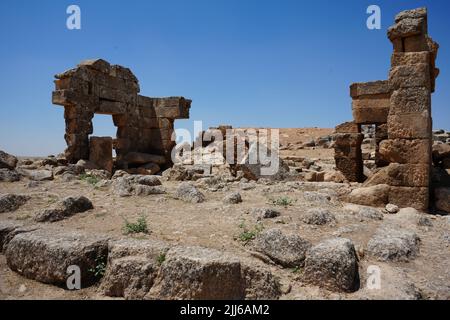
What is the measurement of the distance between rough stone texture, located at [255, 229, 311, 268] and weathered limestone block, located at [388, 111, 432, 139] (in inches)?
132

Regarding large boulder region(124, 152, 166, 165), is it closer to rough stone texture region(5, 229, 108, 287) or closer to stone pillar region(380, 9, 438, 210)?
rough stone texture region(5, 229, 108, 287)

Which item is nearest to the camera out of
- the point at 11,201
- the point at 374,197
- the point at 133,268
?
the point at 133,268

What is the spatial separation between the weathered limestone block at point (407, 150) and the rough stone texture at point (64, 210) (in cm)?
516

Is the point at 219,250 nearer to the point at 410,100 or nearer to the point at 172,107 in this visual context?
the point at 410,100

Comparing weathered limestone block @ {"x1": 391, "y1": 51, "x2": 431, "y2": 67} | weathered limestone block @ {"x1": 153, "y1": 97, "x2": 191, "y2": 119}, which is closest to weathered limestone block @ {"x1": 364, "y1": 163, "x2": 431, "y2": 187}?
weathered limestone block @ {"x1": 391, "y1": 51, "x2": 431, "y2": 67}

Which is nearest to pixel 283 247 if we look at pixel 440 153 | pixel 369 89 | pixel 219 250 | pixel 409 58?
pixel 219 250

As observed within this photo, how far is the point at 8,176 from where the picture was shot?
7.42 metres

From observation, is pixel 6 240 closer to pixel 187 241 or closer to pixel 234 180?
pixel 187 241

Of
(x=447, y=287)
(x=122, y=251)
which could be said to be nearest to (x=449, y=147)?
(x=447, y=287)

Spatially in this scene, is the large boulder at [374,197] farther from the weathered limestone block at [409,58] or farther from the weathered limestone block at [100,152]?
the weathered limestone block at [100,152]

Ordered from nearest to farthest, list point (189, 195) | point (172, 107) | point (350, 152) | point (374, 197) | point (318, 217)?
1. point (318, 217)
2. point (189, 195)
3. point (374, 197)
4. point (350, 152)
5. point (172, 107)

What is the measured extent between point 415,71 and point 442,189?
2.15 metres

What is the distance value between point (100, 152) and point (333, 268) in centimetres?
994
